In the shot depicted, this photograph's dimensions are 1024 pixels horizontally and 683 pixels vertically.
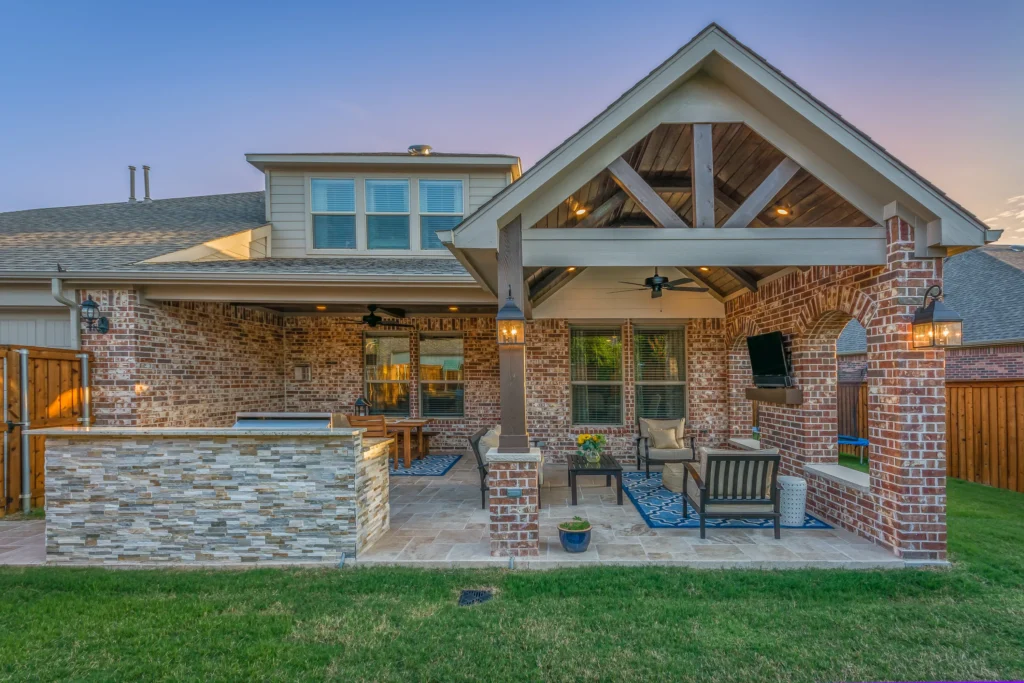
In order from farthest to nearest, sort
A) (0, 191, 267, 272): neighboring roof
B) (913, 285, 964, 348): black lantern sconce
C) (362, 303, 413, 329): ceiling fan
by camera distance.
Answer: (362, 303, 413, 329): ceiling fan, (0, 191, 267, 272): neighboring roof, (913, 285, 964, 348): black lantern sconce

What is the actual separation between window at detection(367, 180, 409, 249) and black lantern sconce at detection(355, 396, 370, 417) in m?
3.07

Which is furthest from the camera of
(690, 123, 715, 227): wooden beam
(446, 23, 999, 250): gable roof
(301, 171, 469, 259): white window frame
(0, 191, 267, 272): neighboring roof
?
(301, 171, 469, 259): white window frame

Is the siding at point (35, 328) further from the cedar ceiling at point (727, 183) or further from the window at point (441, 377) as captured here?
the cedar ceiling at point (727, 183)

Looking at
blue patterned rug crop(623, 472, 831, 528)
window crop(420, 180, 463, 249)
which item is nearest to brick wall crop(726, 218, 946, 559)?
blue patterned rug crop(623, 472, 831, 528)

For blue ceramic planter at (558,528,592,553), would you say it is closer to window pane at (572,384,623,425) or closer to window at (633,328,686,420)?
window pane at (572,384,623,425)

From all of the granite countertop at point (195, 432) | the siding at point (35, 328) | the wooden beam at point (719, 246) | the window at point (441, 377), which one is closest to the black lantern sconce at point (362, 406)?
the window at point (441, 377)

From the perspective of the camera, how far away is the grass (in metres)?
2.68

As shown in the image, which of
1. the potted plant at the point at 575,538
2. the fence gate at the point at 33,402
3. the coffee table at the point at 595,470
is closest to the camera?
the potted plant at the point at 575,538

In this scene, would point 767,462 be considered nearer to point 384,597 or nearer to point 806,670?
point 806,670

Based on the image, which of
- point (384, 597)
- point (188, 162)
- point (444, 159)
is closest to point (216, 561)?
point (384, 597)

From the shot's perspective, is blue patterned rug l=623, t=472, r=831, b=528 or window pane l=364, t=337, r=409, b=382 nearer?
blue patterned rug l=623, t=472, r=831, b=528

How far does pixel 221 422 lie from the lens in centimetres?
791

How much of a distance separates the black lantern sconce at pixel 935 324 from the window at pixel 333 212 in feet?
27.0

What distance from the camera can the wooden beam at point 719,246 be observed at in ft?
13.6
